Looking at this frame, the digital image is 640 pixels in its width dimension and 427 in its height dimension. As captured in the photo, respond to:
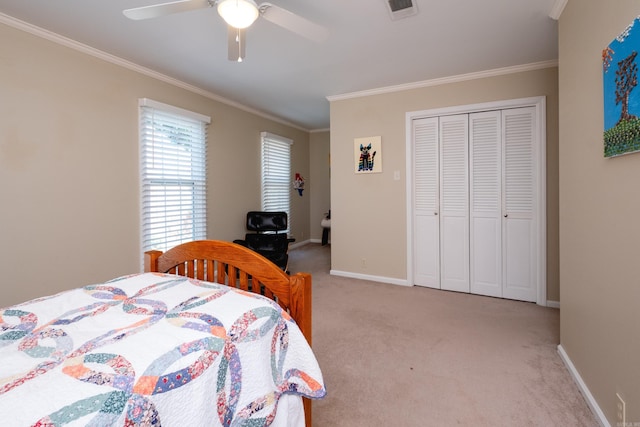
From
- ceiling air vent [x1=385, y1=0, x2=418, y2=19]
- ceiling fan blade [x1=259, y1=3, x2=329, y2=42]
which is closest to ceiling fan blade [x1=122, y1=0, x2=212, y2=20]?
ceiling fan blade [x1=259, y1=3, x2=329, y2=42]

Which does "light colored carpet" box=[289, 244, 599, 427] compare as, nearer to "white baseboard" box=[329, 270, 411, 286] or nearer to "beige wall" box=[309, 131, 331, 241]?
"white baseboard" box=[329, 270, 411, 286]

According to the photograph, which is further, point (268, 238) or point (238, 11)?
point (268, 238)

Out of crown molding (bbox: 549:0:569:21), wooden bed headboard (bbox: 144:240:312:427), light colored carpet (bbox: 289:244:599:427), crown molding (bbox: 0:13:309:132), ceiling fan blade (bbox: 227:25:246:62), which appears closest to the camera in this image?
wooden bed headboard (bbox: 144:240:312:427)

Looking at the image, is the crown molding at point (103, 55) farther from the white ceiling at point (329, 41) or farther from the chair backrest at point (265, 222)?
the chair backrest at point (265, 222)

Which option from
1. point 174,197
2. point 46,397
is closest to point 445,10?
point 46,397

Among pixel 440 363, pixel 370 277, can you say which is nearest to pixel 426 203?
pixel 370 277

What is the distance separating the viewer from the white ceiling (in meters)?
2.11

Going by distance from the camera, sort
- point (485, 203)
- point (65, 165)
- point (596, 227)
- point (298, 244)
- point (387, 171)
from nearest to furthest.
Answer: point (596, 227) < point (65, 165) < point (485, 203) < point (387, 171) < point (298, 244)

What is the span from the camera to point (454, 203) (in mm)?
3484

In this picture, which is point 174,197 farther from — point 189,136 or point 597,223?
point 597,223

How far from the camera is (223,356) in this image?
3.09 ft

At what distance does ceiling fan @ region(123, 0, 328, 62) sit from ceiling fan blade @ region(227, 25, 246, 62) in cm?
1

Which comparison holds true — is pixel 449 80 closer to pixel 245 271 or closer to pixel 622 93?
pixel 622 93

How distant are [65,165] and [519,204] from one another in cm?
434
